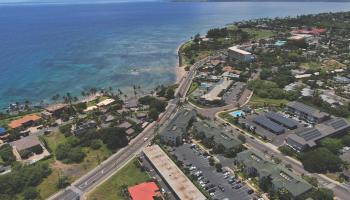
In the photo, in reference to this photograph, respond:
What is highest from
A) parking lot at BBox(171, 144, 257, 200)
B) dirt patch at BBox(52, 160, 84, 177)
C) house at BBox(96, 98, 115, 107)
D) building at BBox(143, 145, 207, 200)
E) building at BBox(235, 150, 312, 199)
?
building at BBox(235, 150, 312, 199)

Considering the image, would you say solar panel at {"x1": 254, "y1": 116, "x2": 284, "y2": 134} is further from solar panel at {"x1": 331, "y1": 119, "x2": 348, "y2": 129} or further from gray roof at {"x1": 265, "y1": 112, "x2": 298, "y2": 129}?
solar panel at {"x1": 331, "y1": 119, "x2": 348, "y2": 129}

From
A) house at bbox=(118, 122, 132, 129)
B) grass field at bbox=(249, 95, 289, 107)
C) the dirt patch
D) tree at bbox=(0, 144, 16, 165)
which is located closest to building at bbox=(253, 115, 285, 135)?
grass field at bbox=(249, 95, 289, 107)

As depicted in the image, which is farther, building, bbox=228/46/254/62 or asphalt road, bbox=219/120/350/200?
building, bbox=228/46/254/62

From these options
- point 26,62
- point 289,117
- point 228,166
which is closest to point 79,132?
point 228,166

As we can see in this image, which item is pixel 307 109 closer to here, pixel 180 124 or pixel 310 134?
pixel 310 134

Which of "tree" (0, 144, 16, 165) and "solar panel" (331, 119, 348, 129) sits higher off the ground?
"solar panel" (331, 119, 348, 129)

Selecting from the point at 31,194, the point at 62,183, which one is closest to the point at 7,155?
the point at 31,194

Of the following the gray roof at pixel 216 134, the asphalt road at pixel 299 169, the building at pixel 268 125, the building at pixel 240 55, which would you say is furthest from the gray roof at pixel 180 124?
Result: the building at pixel 240 55

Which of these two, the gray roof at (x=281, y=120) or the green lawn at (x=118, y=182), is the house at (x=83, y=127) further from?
the gray roof at (x=281, y=120)

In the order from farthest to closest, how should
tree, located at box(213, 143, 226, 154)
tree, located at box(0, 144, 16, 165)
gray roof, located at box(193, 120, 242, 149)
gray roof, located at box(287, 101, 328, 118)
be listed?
1. gray roof, located at box(287, 101, 328, 118)
2. tree, located at box(0, 144, 16, 165)
3. gray roof, located at box(193, 120, 242, 149)
4. tree, located at box(213, 143, 226, 154)
